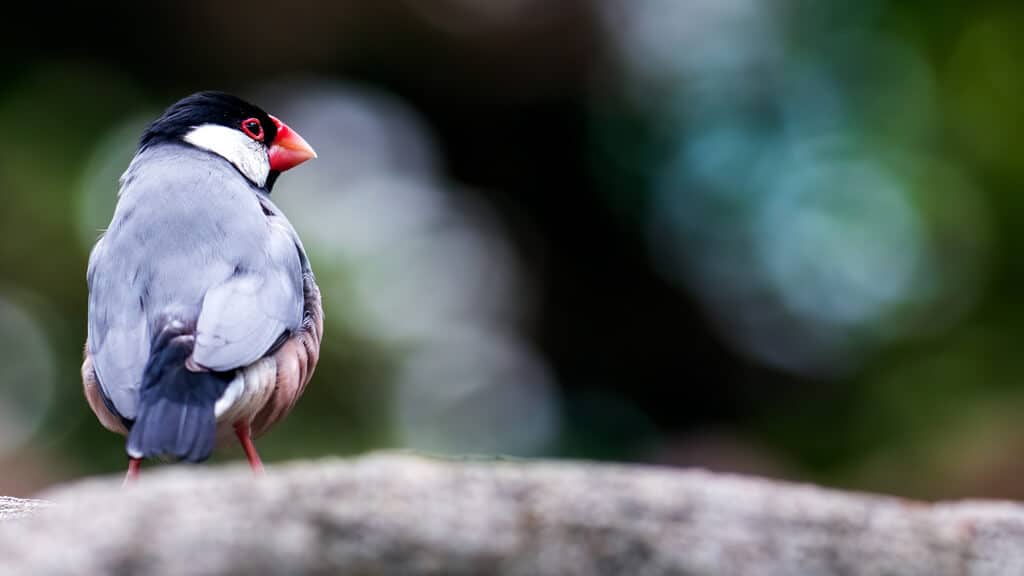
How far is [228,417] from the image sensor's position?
452 centimetres

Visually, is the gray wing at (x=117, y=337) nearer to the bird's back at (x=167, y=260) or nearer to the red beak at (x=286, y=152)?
the bird's back at (x=167, y=260)

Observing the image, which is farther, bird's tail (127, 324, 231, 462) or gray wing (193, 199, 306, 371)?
gray wing (193, 199, 306, 371)

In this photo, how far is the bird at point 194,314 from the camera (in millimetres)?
4129

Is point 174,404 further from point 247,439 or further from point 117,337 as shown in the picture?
point 247,439

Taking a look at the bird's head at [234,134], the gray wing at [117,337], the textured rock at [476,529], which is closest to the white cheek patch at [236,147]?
the bird's head at [234,134]

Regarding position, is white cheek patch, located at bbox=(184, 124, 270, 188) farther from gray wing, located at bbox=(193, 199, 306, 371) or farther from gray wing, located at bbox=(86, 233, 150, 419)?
gray wing, located at bbox=(86, 233, 150, 419)

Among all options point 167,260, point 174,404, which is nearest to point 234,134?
point 167,260

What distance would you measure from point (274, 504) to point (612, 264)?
9.87m

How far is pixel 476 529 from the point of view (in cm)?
246

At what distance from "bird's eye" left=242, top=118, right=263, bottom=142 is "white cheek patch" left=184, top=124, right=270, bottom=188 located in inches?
0.8

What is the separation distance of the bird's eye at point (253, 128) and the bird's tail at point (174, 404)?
1871 mm

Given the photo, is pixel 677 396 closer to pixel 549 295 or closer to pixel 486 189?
pixel 549 295

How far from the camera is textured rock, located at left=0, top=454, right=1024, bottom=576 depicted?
2414 mm

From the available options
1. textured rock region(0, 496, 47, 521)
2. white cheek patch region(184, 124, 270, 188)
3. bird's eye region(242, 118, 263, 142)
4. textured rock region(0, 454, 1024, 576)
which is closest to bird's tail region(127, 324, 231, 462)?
textured rock region(0, 496, 47, 521)
